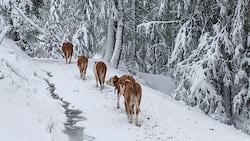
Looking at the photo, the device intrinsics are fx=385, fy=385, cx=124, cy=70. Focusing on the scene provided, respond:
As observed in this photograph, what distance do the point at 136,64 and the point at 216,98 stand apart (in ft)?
47.8

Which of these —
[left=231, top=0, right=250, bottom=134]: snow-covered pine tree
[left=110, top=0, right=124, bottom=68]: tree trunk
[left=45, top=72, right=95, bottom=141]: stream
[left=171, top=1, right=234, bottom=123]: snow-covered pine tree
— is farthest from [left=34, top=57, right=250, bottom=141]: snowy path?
[left=110, top=0, right=124, bottom=68]: tree trunk

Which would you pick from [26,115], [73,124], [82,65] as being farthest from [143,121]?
[82,65]

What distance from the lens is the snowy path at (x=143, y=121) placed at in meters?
9.09

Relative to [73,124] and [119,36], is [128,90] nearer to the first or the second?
[73,124]

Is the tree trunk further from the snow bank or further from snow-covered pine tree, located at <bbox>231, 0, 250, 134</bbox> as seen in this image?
the snow bank

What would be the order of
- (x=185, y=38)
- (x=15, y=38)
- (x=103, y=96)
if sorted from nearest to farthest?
(x=103, y=96)
(x=185, y=38)
(x=15, y=38)

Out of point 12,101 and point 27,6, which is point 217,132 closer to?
point 12,101

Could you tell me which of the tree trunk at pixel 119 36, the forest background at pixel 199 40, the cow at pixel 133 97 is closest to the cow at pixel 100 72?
the forest background at pixel 199 40

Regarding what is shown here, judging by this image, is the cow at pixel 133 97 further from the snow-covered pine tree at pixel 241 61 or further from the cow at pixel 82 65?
the snow-covered pine tree at pixel 241 61

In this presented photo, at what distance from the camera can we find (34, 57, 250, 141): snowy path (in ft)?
29.8

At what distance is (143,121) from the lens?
10.3m

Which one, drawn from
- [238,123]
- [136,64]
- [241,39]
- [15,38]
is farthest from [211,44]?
[136,64]

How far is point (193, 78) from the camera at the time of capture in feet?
53.9

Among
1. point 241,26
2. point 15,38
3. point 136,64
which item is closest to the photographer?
point 241,26
